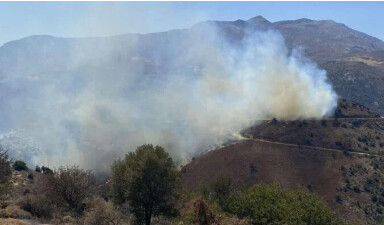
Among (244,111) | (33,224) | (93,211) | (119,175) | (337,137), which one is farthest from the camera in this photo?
(244,111)

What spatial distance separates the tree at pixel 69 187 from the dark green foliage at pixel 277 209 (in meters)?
18.7

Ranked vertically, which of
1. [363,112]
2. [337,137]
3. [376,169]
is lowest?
[376,169]

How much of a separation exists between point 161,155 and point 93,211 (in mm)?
12592

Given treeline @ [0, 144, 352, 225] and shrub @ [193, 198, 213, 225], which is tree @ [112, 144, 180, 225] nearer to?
treeline @ [0, 144, 352, 225]

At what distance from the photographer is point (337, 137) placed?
14250 cm

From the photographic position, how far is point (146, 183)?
146 ft

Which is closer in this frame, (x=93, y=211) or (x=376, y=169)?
(x=93, y=211)

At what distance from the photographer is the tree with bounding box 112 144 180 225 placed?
44156mm

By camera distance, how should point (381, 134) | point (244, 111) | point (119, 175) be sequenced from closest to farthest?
1. point (119, 175)
2. point (381, 134)
3. point (244, 111)

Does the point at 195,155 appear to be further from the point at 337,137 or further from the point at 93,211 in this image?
the point at 93,211

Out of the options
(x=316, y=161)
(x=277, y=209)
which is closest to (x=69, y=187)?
(x=277, y=209)

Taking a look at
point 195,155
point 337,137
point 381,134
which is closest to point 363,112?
point 381,134

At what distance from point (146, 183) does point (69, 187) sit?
9210 mm

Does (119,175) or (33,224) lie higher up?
(119,175)
